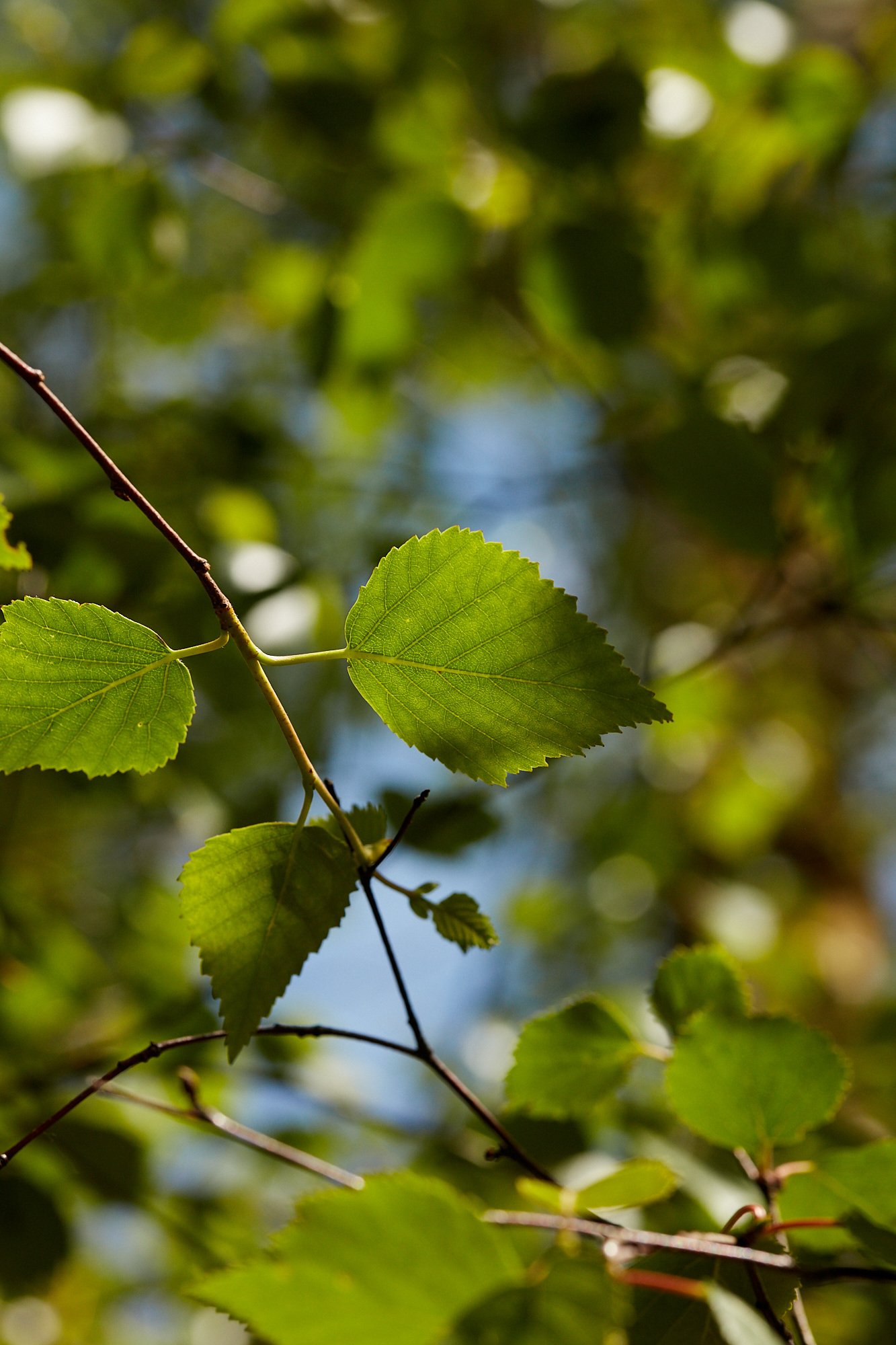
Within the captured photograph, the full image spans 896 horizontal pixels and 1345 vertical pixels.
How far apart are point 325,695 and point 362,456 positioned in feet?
3.02

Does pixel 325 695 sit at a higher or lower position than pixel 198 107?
lower

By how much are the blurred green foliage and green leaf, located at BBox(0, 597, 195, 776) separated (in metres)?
0.29

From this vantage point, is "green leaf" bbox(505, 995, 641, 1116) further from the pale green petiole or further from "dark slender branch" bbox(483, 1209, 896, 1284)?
the pale green petiole

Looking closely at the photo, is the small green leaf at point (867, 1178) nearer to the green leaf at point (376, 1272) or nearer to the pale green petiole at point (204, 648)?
the green leaf at point (376, 1272)

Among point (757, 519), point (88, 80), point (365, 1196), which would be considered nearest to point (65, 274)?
point (88, 80)

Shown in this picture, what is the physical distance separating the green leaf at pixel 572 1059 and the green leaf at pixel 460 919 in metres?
0.19

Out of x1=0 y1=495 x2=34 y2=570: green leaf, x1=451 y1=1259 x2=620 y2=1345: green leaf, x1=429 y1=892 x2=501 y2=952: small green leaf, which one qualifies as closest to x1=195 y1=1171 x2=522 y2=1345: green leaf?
x1=451 y1=1259 x2=620 y2=1345: green leaf

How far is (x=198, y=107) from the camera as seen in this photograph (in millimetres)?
1413

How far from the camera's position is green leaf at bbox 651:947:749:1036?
64 centimetres

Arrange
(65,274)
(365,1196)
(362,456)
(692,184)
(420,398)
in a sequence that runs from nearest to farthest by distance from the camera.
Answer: (365,1196), (65,274), (692,184), (362,456), (420,398)

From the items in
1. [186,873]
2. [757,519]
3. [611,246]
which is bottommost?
[186,873]

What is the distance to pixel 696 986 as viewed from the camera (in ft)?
2.12

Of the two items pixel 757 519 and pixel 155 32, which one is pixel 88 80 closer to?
pixel 155 32

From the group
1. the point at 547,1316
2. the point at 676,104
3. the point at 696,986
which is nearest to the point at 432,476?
→ the point at 676,104
